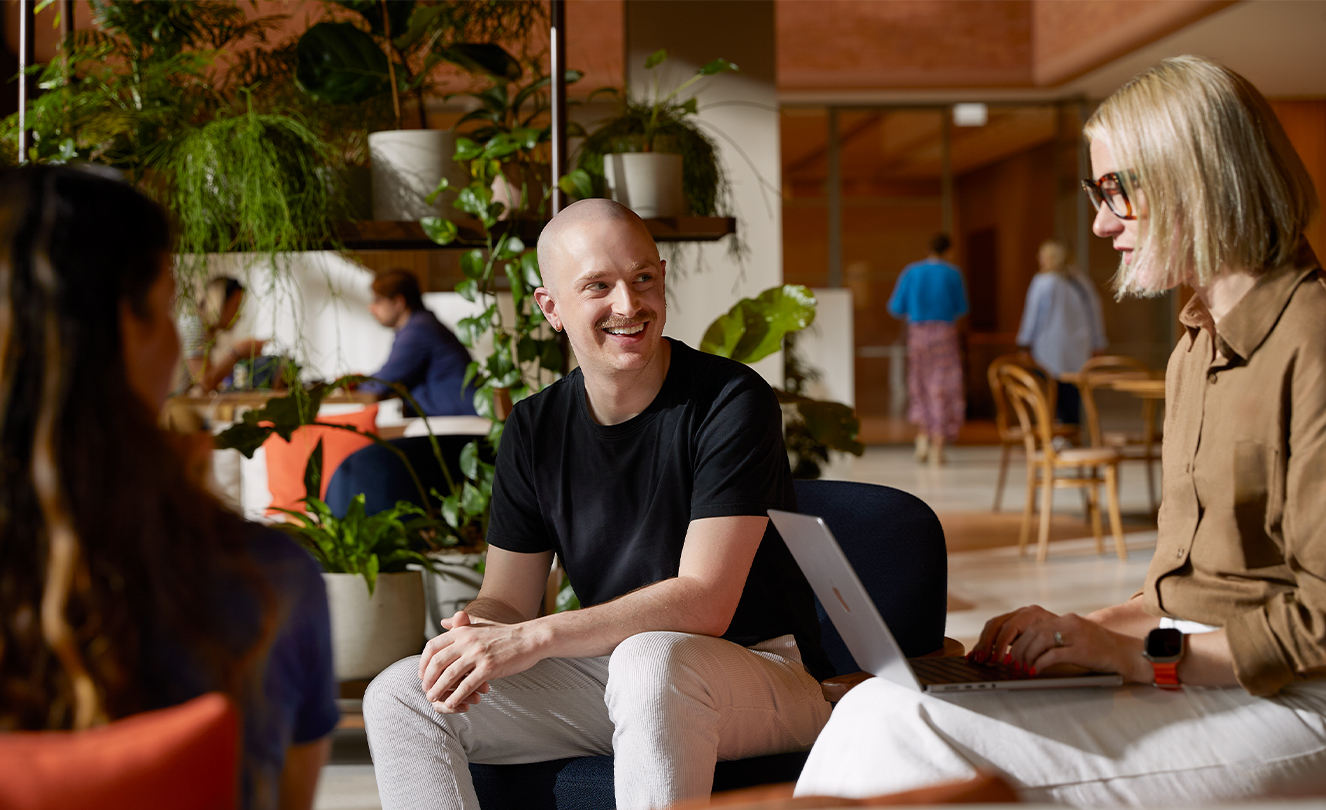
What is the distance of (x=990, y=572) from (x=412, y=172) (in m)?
3.36

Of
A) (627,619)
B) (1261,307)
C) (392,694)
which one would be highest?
(1261,307)

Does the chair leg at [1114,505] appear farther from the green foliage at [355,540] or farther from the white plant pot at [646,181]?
the green foliage at [355,540]

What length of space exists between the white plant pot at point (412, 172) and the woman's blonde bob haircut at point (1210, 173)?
1827mm

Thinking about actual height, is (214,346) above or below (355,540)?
above

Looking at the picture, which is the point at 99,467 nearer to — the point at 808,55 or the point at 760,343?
the point at 760,343

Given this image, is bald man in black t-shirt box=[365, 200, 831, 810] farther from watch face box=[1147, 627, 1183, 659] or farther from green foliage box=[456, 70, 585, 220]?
green foliage box=[456, 70, 585, 220]

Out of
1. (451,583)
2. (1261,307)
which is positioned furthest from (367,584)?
(1261,307)

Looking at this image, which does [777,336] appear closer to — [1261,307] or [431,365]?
[1261,307]

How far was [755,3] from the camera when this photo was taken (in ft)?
13.9

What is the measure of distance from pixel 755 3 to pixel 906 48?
18.3ft

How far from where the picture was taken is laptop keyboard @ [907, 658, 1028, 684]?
1.24 m

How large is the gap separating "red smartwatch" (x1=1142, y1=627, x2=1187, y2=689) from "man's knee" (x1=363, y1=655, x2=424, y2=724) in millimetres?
966

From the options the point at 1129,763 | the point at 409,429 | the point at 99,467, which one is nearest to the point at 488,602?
the point at 1129,763

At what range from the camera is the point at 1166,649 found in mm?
1220
